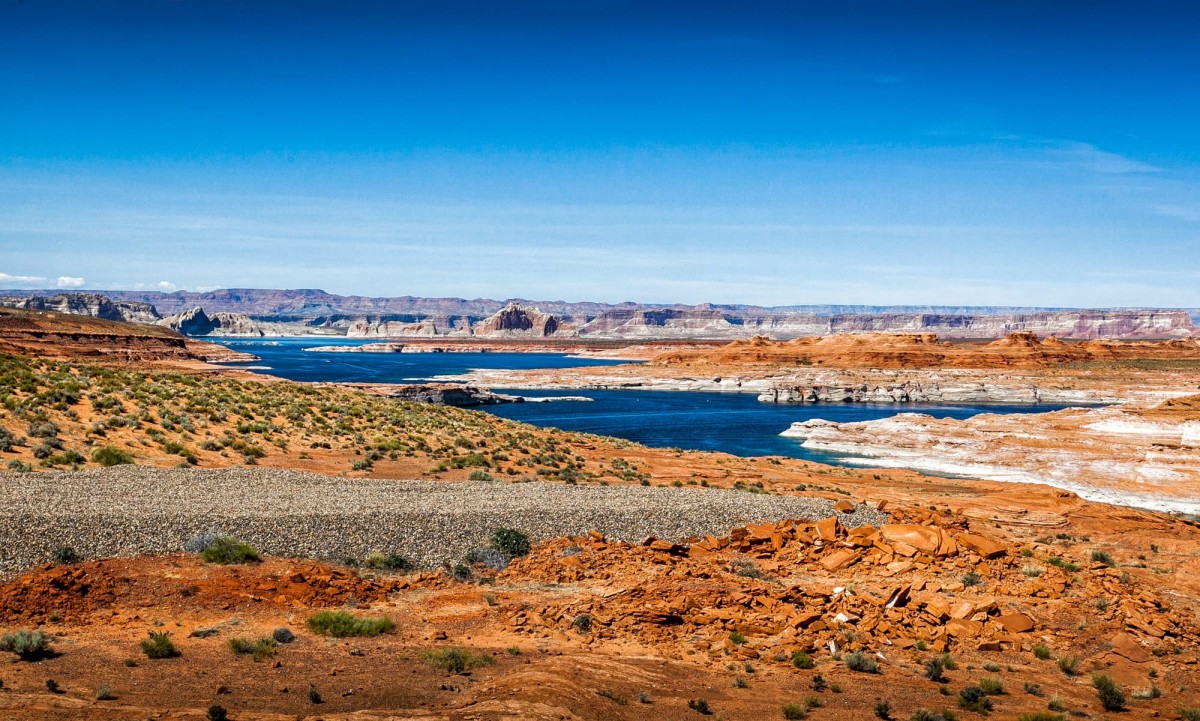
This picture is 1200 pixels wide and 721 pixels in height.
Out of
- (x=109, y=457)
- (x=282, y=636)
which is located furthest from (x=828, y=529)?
(x=109, y=457)

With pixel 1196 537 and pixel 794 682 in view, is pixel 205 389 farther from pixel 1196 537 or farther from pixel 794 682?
pixel 1196 537

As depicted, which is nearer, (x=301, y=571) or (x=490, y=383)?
(x=301, y=571)

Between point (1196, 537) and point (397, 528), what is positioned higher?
point (397, 528)

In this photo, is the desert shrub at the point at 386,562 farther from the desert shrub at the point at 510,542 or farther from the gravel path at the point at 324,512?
the desert shrub at the point at 510,542

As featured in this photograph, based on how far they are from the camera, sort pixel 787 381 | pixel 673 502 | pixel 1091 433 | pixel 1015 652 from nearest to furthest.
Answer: pixel 1015 652
pixel 673 502
pixel 1091 433
pixel 787 381

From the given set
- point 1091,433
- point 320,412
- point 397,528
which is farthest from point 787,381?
point 397,528

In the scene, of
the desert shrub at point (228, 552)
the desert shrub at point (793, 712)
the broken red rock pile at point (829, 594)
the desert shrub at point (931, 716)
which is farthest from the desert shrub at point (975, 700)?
the desert shrub at point (228, 552)

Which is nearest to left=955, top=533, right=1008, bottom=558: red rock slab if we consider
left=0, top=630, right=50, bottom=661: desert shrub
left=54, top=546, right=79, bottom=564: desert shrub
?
left=0, top=630, right=50, bottom=661: desert shrub
